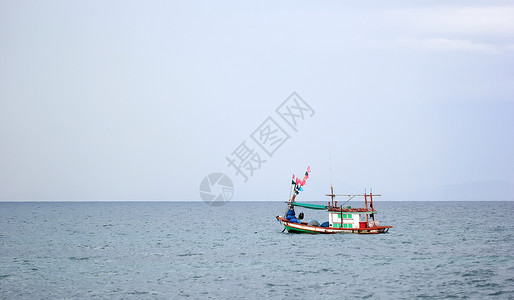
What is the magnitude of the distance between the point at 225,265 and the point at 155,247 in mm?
19434

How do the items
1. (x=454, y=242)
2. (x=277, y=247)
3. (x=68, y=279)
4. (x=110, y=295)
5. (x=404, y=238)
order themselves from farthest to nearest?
1. (x=404, y=238)
2. (x=454, y=242)
3. (x=277, y=247)
4. (x=68, y=279)
5. (x=110, y=295)

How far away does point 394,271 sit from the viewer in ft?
152

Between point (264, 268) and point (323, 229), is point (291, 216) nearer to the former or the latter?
point (323, 229)

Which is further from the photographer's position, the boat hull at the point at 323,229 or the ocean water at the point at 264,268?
the boat hull at the point at 323,229

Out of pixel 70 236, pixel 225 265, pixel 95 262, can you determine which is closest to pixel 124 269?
pixel 95 262

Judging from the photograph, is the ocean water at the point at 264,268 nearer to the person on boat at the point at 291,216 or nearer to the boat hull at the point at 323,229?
the boat hull at the point at 323,229

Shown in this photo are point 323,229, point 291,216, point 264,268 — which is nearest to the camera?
point 264,268

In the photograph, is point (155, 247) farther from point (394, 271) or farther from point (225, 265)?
point (394, 271)

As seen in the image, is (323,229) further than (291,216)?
No

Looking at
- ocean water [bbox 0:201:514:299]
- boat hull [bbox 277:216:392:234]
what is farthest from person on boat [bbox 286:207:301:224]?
ocean water [bbox 0:201:514:299]

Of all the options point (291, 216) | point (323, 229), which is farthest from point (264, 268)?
point (291, 216)

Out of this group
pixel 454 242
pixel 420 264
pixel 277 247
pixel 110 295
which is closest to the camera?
pixel 110 295

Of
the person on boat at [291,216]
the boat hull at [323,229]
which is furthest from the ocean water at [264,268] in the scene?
the person on boat at [291,216]

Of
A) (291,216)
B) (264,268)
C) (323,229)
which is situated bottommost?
(264,268)
